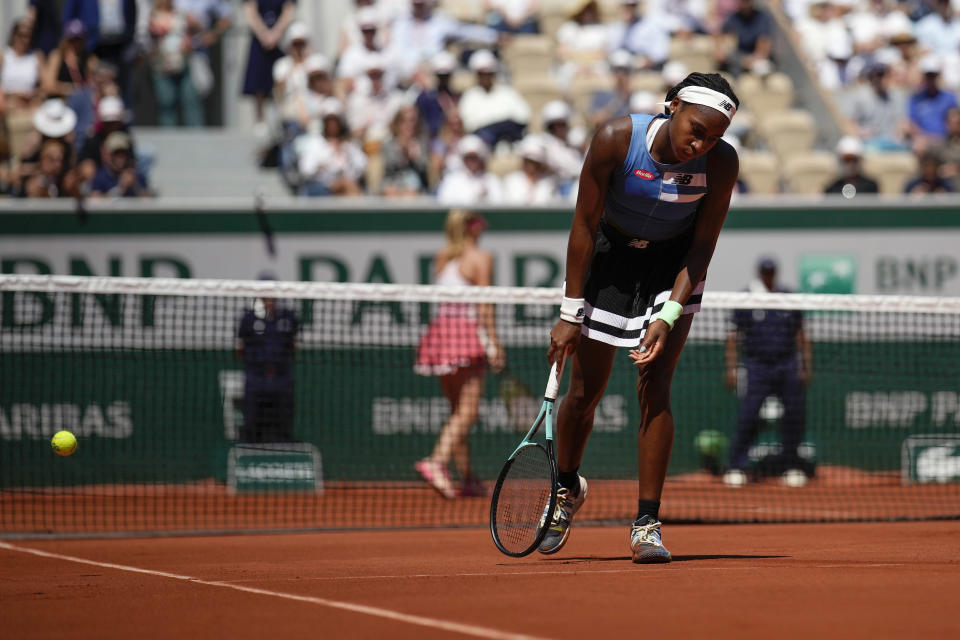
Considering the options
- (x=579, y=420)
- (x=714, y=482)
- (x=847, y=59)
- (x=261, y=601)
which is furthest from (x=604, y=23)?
(x=261, y=601)

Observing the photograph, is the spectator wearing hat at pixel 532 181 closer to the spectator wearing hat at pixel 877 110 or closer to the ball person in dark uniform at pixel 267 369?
the ball person in dark uniform at pixel 267 369

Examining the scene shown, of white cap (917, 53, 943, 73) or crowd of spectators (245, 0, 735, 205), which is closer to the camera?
crowd of spectators (245, 0, 735, 205)

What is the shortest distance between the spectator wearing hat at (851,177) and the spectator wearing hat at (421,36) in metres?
4.19

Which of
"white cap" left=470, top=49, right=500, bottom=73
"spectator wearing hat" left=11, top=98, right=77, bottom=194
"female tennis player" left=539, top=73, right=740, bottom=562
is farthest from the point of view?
"white cap" left=470, top=49, right=500, bottom=73

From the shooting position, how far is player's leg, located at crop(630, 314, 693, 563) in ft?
21.2

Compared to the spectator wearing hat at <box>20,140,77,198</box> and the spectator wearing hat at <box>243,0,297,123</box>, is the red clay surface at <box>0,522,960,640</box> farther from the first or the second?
the spectator wearing hat at <box>243,0,297,123</box>

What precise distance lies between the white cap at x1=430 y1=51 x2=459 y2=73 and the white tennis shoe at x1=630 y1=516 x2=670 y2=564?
28.6 feet

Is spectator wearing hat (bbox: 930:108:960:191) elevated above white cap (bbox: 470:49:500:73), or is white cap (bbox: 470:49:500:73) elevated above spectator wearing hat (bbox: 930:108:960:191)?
white cap (bbox: 470:49:500:73)

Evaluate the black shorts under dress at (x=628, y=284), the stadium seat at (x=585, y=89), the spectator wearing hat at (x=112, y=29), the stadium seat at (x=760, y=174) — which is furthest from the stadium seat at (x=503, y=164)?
the black shorts under dress at (x=628, y=284)

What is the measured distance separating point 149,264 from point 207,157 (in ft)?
10.7

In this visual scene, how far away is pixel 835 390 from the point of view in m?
11.9

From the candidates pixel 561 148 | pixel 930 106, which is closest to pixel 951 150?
pixel 930 106

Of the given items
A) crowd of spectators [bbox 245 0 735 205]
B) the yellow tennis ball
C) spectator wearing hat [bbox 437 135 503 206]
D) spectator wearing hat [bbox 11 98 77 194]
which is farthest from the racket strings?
spectator wearing hat [bbox 11 98 77 194]

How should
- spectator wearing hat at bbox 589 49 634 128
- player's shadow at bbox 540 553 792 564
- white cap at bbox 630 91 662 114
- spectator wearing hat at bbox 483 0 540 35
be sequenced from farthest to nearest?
spectator wearing hat at bbox 483 0 540 35 < spectator wearing hat at bbox 589 49 634 128 < white cap at bbox 630 91 662 114 < player's shadow at bbox 540 553 792 564
